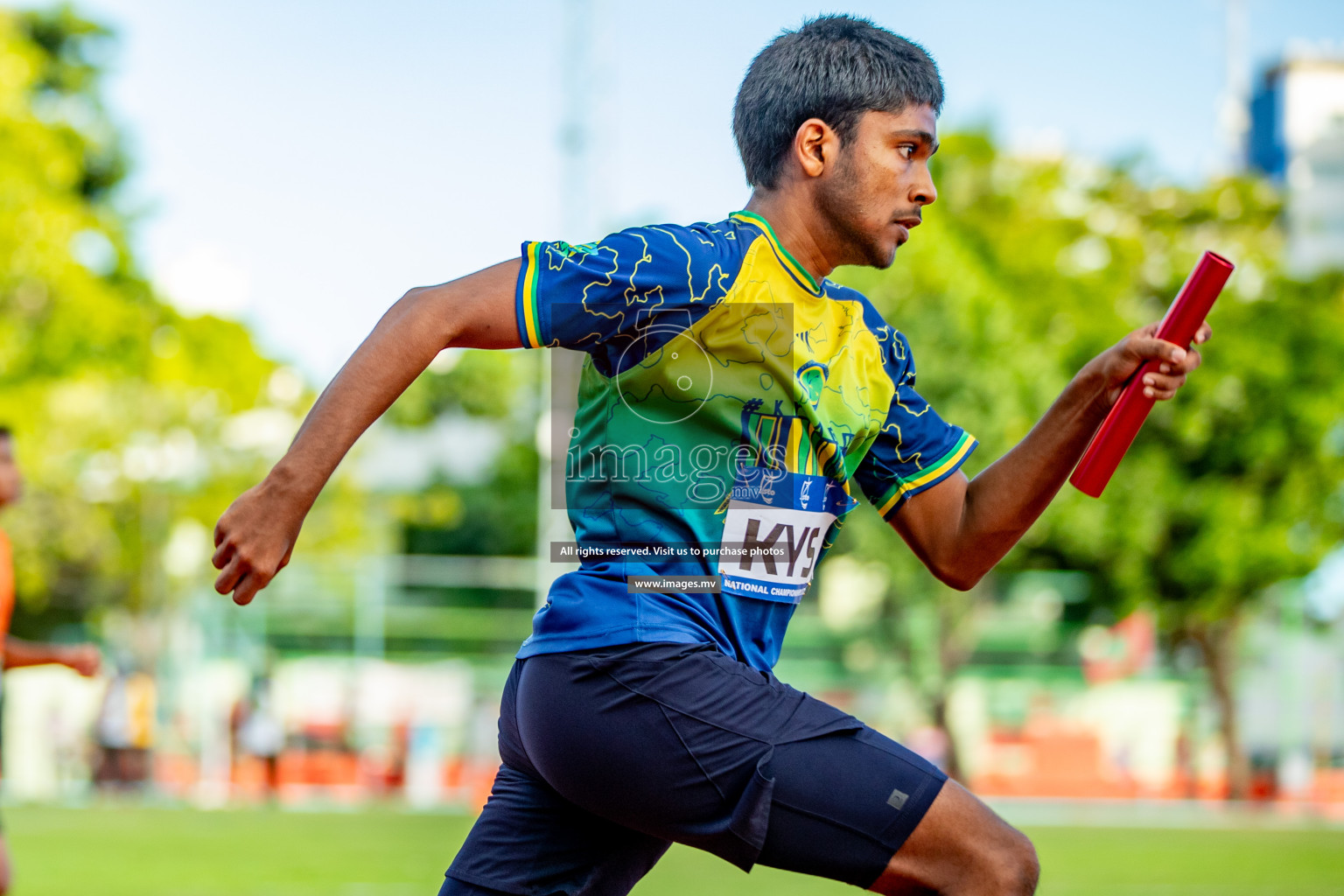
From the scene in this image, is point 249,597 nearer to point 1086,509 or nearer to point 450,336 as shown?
point 450,336

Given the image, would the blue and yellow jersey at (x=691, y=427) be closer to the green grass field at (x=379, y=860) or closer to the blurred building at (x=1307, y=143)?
the green grass field at (x=379, y=860)

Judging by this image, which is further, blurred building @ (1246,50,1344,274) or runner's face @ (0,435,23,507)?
blurred building @ (1246,50,1344,274)

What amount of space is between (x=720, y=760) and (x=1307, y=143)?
65.7 m

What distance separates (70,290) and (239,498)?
26.7 m

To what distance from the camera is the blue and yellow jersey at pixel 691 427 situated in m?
2.55

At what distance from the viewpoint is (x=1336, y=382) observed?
27.8 m

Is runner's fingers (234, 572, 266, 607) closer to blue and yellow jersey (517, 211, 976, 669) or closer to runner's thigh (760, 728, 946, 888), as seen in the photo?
blue and yellow jersey (517, 211, 976, 669)

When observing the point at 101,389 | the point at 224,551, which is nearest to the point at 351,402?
the point at 224,551

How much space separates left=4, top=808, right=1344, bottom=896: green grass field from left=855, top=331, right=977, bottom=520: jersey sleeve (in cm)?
705

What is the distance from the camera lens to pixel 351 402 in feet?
7.83

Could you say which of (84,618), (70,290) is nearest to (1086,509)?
(70,290)

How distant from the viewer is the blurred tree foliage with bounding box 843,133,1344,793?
26.7 meters

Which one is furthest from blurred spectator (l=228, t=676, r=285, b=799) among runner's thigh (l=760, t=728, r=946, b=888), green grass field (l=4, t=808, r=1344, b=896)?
runner's thigh (l=760, t=728, r=946, b=888)

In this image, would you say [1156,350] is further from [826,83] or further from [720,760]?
[720,760]
